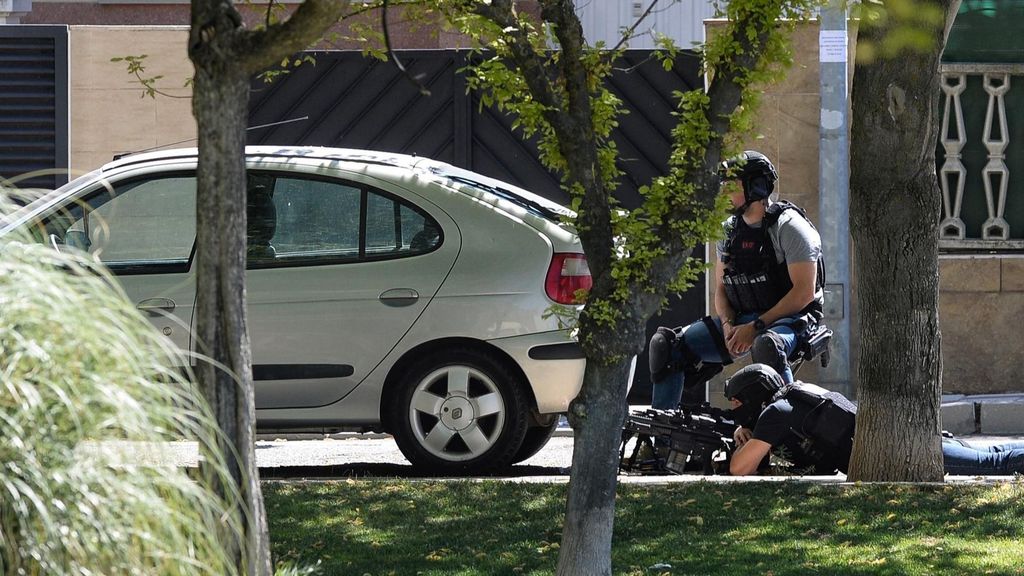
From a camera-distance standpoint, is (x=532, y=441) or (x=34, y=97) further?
(x=34, y=97)

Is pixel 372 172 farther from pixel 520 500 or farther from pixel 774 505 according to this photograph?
pixel 774 505

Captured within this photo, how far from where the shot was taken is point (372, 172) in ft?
25.3

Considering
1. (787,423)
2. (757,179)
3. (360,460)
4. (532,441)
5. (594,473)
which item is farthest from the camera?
(360,460)

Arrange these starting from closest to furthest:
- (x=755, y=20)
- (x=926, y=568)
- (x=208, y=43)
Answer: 1. (x=208, y=43)
2. (x=755, y=20)
3. (x=926, y=568)

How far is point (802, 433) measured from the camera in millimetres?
6910

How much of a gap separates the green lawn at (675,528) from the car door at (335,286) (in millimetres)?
927

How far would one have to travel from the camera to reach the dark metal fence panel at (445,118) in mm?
11156

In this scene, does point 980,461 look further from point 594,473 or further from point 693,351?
point 594,473

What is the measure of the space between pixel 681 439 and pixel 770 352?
2.21 ft

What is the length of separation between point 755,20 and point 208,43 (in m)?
1.93

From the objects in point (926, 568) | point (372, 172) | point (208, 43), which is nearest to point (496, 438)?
point (372, 172)

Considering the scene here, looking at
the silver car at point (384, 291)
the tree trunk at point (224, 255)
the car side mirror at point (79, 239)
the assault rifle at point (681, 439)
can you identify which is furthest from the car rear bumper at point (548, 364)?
the tree trunk at point (224, 255)

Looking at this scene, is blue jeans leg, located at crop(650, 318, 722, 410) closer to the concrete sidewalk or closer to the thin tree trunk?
the concrete sidewalk

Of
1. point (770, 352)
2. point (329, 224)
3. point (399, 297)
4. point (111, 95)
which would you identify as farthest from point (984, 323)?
point (111, 95)
